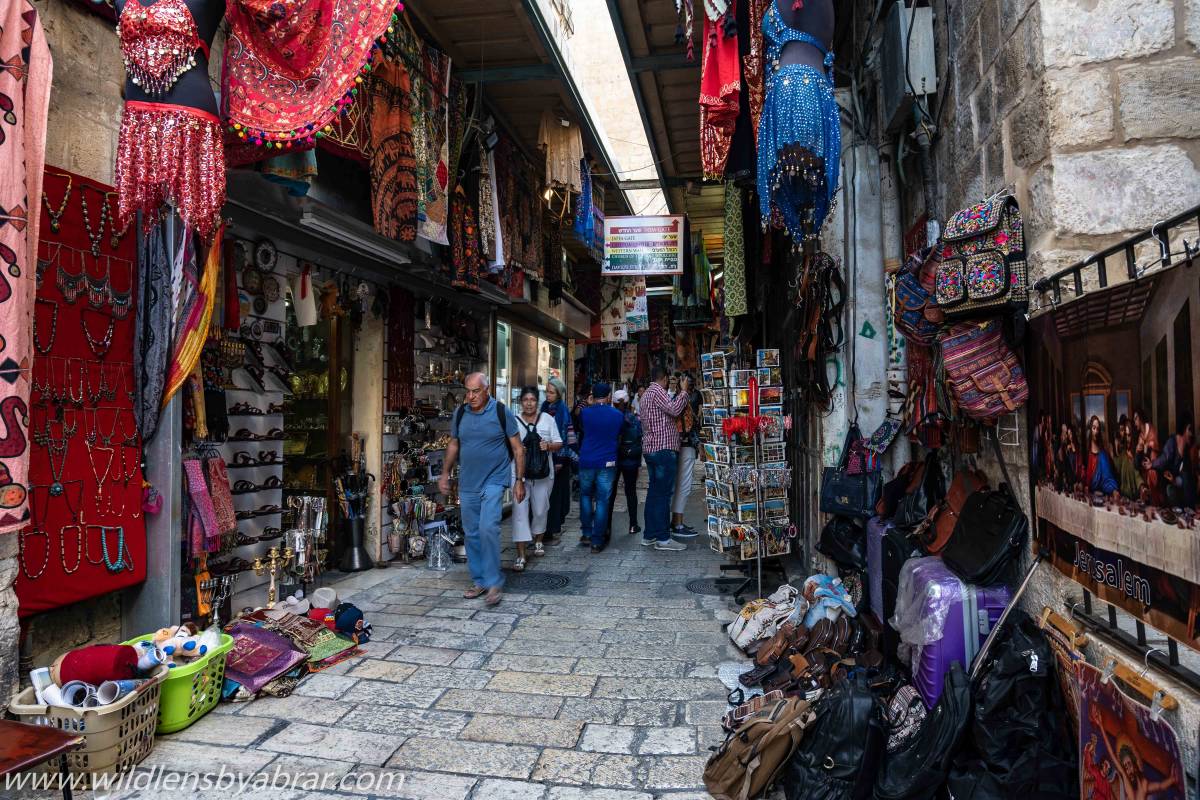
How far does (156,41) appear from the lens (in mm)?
3146

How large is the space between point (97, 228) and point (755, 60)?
13.8 ft

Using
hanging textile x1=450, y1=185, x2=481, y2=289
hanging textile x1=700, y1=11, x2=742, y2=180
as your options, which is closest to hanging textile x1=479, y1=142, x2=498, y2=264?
hanging textile x1=450, y1=185, x2=481, y2=289

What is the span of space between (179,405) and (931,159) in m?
4.92

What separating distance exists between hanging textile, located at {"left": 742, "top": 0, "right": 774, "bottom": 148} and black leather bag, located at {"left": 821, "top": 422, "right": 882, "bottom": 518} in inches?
95.6

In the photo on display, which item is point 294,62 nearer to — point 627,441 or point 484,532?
point 484,532

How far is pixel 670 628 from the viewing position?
505 centimetres

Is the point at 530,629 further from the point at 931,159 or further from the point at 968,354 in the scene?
the point at 931,159

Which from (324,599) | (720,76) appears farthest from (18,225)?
(720,76)

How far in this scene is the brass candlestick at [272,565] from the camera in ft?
16.2

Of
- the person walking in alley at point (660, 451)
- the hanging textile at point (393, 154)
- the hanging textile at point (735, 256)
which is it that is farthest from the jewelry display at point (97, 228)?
the hanging textile at point (735, 256)

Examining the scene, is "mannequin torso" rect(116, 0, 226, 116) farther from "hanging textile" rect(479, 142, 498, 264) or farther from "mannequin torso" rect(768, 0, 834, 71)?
"hanging textile" rect(479, 142, 498, 264)

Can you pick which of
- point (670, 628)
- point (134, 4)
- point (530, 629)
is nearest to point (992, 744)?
point (670, 628)

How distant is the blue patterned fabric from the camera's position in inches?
150

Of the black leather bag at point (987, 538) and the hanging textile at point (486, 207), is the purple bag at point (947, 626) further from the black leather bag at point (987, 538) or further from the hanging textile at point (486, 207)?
the hanging textile at point (486, 207)
